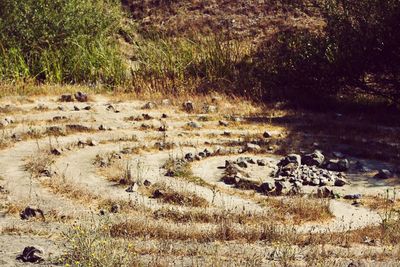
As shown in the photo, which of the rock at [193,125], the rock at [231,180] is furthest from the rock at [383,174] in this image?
the rock at [193,125]

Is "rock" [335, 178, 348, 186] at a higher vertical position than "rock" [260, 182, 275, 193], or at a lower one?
lower

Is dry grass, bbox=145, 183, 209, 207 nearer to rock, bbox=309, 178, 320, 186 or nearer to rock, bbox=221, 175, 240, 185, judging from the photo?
rock, bbox=221, 175, 240, 185

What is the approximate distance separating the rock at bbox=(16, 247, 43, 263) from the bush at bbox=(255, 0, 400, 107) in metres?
16.4

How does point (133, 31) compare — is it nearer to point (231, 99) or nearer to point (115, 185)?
point (231, 99)

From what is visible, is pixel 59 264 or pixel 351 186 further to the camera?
pixel 351 186

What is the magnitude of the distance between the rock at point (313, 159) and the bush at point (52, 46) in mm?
10952

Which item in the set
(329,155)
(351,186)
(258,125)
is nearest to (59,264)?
(351,186)

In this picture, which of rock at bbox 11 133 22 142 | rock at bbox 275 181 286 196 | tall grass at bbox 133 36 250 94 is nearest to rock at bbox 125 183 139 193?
rock at bbox 275 181 286 196

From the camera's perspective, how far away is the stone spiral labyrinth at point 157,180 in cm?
1200

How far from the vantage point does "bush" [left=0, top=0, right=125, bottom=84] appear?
26672 millimetres

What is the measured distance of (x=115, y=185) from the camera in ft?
51.2

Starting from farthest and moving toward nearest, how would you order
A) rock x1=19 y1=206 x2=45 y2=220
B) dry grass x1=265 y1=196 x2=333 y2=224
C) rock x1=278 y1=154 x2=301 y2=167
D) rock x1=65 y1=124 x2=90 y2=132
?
rock x1=65 y1=124 x2=90 y2=132, rock x1=278 y1=154 x2=301 y2=167, dry grass x1=265 y1=196 x2=333 y2=224, rock x1=19 y1=206 x2=45 y2=220

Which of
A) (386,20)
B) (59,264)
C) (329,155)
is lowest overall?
(329,155)

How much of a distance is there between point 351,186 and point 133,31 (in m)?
20.4
